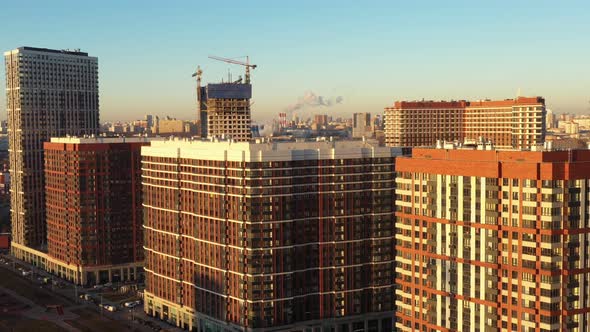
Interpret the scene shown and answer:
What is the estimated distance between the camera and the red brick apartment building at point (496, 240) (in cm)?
13650

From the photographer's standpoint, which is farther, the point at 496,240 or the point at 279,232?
the point at 279,232

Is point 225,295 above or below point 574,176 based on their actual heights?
below

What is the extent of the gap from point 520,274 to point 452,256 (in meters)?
16.0

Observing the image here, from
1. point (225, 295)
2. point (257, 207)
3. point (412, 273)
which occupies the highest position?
point (257, 207)

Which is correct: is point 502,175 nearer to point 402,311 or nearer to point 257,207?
point 402,311

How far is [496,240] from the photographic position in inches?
5635

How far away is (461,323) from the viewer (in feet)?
494

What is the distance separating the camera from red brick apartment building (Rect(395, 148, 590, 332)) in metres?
136

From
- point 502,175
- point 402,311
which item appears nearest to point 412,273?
point 402,311

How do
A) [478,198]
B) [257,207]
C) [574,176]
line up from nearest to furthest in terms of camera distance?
1. [574,176]
2. [478,198]
3. [257,207]

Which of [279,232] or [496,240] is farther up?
[496,240]

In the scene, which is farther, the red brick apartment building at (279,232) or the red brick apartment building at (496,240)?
the red brick apartment building at (279,232)

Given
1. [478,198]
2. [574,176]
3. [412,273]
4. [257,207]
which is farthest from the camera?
[257,207]

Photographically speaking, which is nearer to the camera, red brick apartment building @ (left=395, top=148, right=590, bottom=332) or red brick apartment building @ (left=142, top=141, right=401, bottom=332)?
red brick apartment building @ (left=395, top=148, right=590, bottom=332)
